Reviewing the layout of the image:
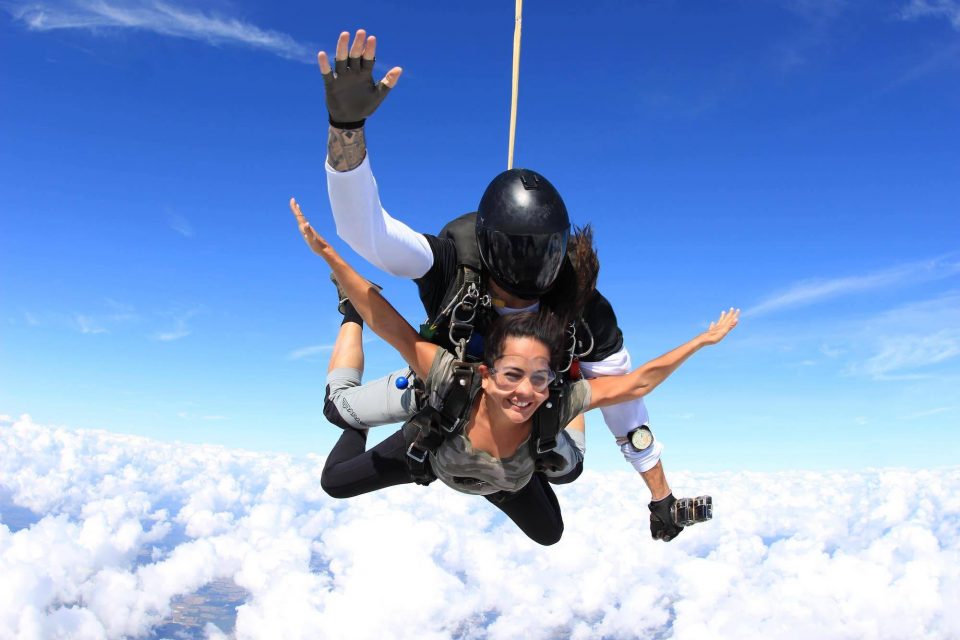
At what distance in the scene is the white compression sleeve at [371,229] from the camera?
2.71 m

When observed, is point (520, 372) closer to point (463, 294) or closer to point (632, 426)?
point (463, 294)

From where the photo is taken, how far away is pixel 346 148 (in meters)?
2.62

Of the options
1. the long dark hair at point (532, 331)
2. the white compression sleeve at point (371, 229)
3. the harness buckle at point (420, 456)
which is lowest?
the harness buckle at point (420, 456)

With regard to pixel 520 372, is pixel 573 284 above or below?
above

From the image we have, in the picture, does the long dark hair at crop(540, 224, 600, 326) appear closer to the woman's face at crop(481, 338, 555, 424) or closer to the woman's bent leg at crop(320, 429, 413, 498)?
the woman's face at crop(481, 338, 555, 424)

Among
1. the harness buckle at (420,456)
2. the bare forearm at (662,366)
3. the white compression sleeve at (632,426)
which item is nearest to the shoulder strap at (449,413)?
the harness buckle at (420,456)

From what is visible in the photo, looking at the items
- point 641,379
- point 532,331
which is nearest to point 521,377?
point 532,331

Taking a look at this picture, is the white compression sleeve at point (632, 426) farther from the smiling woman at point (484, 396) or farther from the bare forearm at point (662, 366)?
the bare forearm at point (662, 366)

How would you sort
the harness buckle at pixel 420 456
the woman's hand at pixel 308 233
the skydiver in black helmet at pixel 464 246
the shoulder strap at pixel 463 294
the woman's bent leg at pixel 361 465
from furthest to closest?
1. the woman's bent leg at pixel 361 465
2. the harness buckle at pixel 420 456
3. the shoulder strap at pixel 463 294
4. the woman's hand at pixel 308 233
5. the skydiver in black helmet at pixel 464 246

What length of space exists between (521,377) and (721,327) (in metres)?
1.17

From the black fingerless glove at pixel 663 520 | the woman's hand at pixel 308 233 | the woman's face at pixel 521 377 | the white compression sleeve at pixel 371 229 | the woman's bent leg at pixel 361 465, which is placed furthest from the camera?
the woman's bent leg at pixel 361 465

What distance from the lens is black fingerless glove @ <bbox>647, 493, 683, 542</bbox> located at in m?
4.45

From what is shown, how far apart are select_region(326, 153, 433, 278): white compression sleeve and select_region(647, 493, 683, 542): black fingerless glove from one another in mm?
2544

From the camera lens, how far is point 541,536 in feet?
16.6
